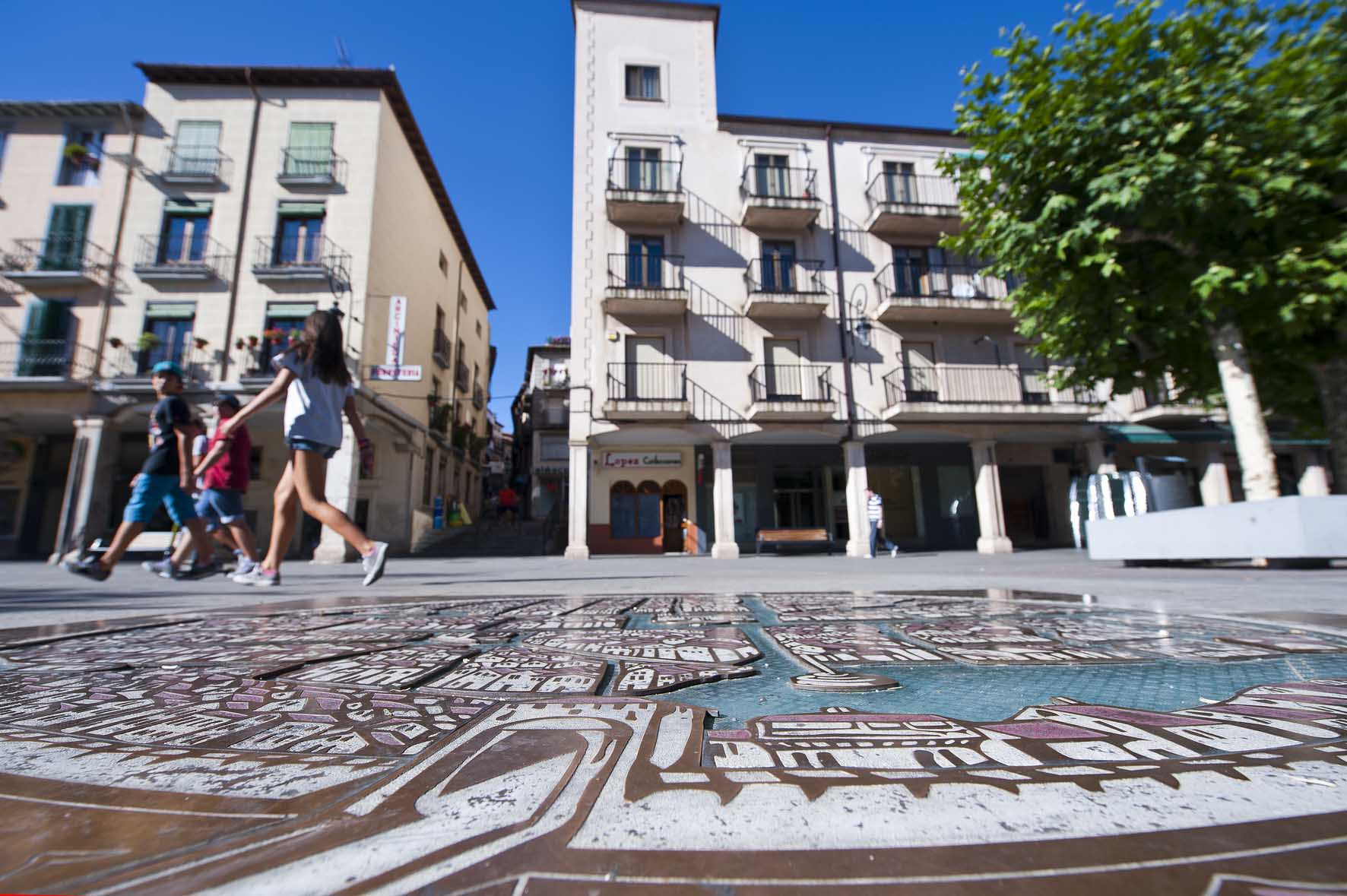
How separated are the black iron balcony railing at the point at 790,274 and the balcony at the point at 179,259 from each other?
13432 mm

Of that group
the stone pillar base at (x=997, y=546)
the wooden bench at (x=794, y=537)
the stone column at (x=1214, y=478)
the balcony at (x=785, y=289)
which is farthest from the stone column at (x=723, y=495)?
the stone column at (x=1214, y=478)

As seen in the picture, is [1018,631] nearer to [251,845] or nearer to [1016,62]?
[251,845]

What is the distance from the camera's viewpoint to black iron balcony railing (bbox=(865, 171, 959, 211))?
15352 millimetres

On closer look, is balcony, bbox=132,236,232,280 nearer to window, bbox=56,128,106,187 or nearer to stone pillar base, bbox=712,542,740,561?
window, bbox=56,128,106,187

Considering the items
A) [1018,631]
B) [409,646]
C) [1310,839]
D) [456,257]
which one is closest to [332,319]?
[409,646]

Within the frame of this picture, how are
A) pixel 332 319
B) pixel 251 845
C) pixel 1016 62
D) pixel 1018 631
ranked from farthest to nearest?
pixel 1016 62 < pixel 332 319 < pixel 1018 631 < pixel 251 845

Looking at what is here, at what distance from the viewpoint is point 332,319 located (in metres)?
3.66

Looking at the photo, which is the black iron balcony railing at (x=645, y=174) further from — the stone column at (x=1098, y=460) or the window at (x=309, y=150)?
the stone column at (x=1098, y=460)

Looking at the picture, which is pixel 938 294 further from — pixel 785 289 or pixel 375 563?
pixel 375 563

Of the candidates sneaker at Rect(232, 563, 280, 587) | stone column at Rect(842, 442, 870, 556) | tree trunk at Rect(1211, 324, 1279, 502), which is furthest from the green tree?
sneaker at Rect(232, 563, 280, 587)

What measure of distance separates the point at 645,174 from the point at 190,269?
11.4m

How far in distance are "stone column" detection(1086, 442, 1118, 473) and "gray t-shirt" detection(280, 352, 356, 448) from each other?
16964 millimetres

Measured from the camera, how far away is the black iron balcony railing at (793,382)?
14.2m

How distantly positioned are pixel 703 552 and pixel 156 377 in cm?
1168
